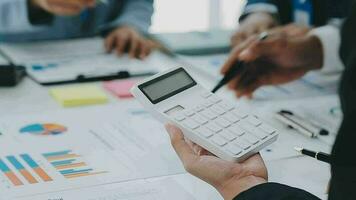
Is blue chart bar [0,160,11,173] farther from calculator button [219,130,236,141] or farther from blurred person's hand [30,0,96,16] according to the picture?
blurred person's hand [30,0,96,16]

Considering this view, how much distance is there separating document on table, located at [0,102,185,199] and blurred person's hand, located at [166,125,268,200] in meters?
0.10

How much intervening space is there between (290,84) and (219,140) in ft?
1.66

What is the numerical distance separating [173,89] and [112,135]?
0.15 m

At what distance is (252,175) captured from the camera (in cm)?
73

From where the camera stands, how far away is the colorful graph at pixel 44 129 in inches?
37.0

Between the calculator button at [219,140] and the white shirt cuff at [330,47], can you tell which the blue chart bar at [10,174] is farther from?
the white shirt cuff at [330,47]

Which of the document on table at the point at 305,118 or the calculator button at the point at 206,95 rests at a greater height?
the calculator button at the point at 206,95

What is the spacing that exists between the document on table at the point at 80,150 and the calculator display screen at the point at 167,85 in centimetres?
10

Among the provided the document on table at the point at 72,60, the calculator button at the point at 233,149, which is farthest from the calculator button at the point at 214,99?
the document on table at the point at 72,60

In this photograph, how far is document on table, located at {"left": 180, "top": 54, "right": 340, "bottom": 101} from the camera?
1165 mm

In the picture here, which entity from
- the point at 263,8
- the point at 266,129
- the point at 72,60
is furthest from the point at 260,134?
the point at 263,8

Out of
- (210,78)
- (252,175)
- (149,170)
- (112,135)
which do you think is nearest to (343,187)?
(252,175)

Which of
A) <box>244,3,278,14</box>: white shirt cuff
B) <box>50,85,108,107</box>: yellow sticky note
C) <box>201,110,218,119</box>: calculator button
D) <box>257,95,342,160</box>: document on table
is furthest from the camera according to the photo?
<box>244,3,278,14</box>: white shirt cuff

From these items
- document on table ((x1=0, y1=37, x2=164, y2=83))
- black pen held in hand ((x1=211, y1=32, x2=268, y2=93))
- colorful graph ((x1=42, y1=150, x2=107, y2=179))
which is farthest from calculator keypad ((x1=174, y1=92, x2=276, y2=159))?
document on table ((x1=0, y1=37, x2=164, y2=83))
